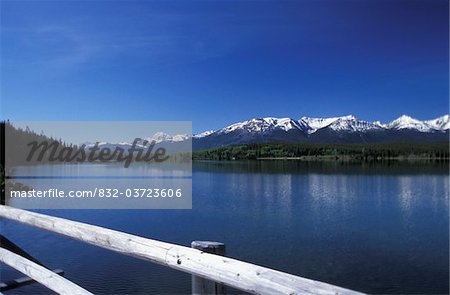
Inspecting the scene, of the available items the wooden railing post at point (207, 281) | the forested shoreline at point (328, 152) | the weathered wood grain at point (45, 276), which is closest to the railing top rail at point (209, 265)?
the wooden railing post at point (207, 281)

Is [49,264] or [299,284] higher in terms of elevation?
[299,284]

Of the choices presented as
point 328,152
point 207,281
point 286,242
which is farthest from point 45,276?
point 328,152

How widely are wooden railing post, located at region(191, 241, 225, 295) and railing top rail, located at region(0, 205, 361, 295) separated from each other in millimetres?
46

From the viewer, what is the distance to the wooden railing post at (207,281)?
236 centimetres

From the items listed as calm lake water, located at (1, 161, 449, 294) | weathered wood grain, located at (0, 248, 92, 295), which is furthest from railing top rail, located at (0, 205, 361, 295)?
calm lake water, located at (1, 161, 449, 294)

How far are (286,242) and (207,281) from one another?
43.6ft

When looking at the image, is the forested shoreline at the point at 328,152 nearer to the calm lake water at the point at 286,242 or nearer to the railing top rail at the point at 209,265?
the calm lake water at the point at 286,242

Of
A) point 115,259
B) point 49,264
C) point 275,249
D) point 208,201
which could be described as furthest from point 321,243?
point 208,201

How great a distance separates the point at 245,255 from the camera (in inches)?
510

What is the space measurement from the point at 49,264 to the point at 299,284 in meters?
11.3

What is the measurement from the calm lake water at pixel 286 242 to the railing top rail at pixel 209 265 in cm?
461

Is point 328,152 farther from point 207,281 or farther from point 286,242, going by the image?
point 207,281

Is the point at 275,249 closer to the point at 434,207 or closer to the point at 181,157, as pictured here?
the point at 434,207

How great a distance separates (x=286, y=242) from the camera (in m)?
15.2
